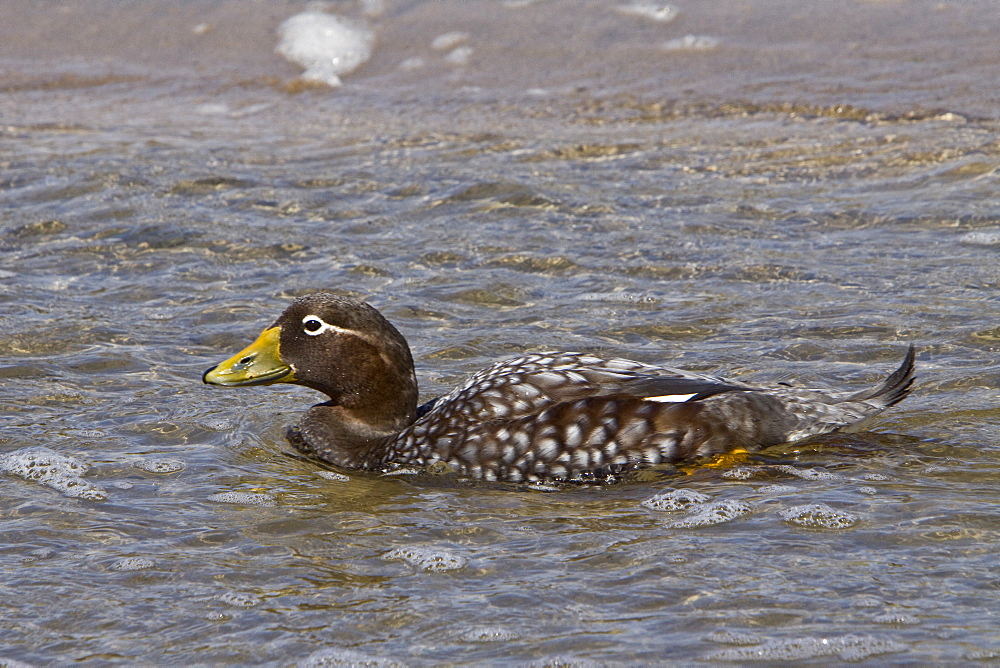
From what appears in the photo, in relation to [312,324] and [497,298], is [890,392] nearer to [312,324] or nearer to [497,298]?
[312,324]

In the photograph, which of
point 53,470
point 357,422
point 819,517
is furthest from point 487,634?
point 53,470

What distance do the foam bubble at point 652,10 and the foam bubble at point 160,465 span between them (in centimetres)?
1112

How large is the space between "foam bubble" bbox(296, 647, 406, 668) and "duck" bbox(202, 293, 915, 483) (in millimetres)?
2003

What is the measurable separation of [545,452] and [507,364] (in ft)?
2.26

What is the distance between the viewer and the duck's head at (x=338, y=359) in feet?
23.2

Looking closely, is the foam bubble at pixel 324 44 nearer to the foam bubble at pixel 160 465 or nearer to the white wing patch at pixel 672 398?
the foam bubble at pixel 160 465

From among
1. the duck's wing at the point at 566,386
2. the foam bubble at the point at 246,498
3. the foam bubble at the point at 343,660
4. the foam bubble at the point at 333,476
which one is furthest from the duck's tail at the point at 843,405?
the foam bubble at the point at 343,660

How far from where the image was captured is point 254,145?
44.7 ft

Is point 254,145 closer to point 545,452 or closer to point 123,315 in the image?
point 123,315

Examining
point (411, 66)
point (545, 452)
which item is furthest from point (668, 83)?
point (545, 452)

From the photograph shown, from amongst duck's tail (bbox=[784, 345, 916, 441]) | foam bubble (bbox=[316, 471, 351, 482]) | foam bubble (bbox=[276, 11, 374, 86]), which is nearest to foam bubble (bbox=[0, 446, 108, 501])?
foam bubble (bbox=[316, 471, 351, 482])

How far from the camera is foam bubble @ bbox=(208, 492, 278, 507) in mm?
6355

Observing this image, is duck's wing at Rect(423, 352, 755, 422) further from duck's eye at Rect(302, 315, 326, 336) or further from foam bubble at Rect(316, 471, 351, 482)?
duck's eye at Rect(302, 315, 326, 336)

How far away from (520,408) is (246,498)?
1469 mm
